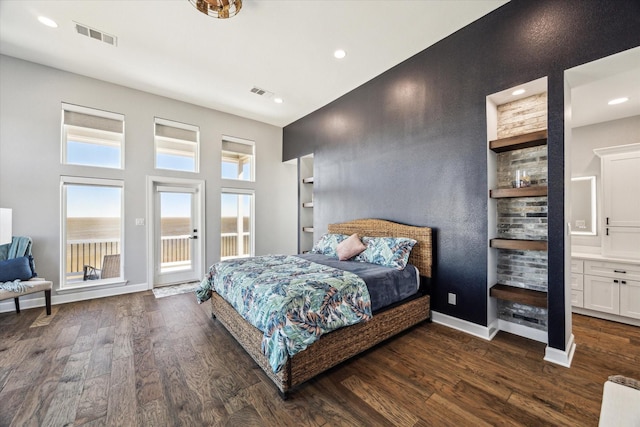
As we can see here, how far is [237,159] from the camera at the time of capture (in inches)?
226

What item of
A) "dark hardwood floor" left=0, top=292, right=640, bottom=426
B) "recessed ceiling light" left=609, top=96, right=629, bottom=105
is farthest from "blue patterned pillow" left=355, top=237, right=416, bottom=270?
"recessed ceiling light" left=609, top=96, right=629, bottom=105

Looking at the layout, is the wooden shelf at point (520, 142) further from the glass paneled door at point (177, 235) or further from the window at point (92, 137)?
the window at point (92, 137)

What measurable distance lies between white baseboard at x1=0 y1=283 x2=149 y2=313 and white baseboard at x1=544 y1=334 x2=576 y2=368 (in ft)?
18.3

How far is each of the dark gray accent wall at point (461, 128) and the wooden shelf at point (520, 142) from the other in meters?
0.11

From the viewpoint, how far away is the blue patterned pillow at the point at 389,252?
9.93 ft

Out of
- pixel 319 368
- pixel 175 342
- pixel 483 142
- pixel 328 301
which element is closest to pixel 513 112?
pixel 483 142

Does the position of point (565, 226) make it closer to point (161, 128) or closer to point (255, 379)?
point (255, 379)

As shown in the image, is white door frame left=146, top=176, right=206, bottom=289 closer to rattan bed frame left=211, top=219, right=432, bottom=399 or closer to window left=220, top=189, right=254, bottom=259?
window left=220, top=189, right=254, bottom=259

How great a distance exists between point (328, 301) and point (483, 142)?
92.9 inches

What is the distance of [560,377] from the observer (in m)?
2.04

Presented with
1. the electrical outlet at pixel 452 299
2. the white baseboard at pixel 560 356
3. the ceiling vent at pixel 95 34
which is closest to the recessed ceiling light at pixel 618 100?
the white baseboard at pixel 560 356

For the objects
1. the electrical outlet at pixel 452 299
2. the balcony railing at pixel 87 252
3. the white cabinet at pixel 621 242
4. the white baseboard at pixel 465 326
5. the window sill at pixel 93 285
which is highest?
the white cabinet at pixel 621 242

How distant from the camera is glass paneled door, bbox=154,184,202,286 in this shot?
15.5ft

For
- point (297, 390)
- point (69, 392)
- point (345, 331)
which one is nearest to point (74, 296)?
point (69, 392)
